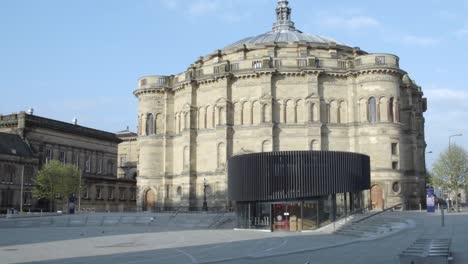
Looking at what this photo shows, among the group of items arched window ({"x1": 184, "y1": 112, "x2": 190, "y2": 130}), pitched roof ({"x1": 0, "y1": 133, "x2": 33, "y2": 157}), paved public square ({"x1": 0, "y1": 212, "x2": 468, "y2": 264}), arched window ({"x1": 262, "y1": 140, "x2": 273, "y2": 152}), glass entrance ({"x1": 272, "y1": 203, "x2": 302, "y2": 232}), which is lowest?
paved public square ({"x1": 0, "y1": 212, "x2": 468, "y2": 264})

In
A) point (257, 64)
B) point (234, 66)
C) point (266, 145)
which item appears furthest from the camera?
point (234, 66)

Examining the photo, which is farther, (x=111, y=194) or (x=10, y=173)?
(x=111, y=194)

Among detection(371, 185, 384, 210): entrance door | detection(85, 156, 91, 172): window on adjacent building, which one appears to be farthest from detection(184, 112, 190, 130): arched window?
detection(85, 156, 91, 172): window on adjacent building

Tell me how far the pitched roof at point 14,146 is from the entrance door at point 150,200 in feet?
66.4

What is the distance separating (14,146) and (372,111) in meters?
49.8

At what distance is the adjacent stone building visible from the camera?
7838 cm

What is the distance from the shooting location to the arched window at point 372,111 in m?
62.3

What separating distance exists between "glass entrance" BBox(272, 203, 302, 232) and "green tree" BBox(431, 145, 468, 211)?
2813 centimetres

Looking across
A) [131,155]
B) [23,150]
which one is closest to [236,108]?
[23,150]

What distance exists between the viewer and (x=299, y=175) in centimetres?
3934

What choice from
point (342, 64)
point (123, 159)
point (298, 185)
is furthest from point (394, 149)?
point (123, 159)

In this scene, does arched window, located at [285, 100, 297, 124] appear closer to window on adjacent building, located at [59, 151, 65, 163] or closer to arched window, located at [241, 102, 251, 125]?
arched window, located at [241, 102, 251, 125]

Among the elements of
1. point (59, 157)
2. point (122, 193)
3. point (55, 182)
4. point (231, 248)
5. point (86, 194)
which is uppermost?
point (59, 157)

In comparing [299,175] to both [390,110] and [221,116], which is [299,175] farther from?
[221,116]
